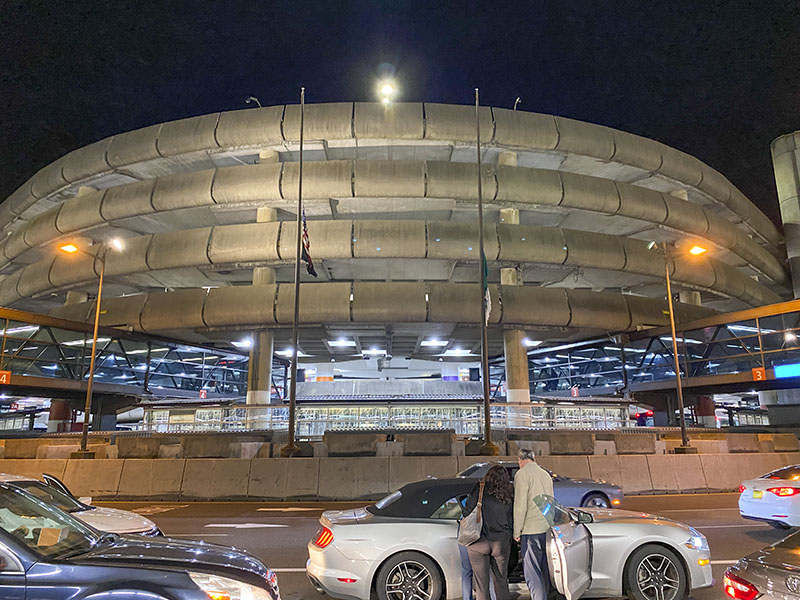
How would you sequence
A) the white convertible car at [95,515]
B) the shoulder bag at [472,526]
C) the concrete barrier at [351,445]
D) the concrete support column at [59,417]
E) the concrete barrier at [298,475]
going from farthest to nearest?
the concrete support column at [59,417] < the concrete barrier at [351,445] < the concrete barrier at [298,475] < the white convertible car at [95,515] < the shoulder bag at [472,526]

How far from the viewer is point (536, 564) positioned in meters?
4.97

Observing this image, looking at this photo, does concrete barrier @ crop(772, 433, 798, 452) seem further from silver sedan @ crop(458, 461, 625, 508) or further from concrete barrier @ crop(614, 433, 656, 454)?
silver sedan @ crop(458, 461, 625, 508)

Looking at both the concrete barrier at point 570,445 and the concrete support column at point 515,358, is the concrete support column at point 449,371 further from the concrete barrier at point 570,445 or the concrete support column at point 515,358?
the concrete barrier at point 570,445

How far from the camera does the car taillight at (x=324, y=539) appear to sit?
5.64m

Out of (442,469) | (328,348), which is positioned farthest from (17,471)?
(328,348)

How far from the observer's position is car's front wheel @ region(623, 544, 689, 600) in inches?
220

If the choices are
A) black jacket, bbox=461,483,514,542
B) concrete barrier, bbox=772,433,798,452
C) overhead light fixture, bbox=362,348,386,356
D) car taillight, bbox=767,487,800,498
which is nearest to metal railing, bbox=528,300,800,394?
concrete barrier, bbox=772,433,798,452

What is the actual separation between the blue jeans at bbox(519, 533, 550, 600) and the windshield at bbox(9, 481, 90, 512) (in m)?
5.23

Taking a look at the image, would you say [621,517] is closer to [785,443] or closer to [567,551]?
[567,551]

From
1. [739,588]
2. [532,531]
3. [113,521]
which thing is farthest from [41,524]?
[739,588]

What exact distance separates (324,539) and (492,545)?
1.95 m

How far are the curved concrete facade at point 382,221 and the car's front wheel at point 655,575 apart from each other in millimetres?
23130

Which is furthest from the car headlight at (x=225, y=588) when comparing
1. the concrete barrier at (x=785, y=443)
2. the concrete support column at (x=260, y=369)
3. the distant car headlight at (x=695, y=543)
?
the concrete support column at (x=260, y=369)

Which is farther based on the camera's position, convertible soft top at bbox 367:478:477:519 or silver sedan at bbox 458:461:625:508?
silver sedan at bbox 458:461:625:508
